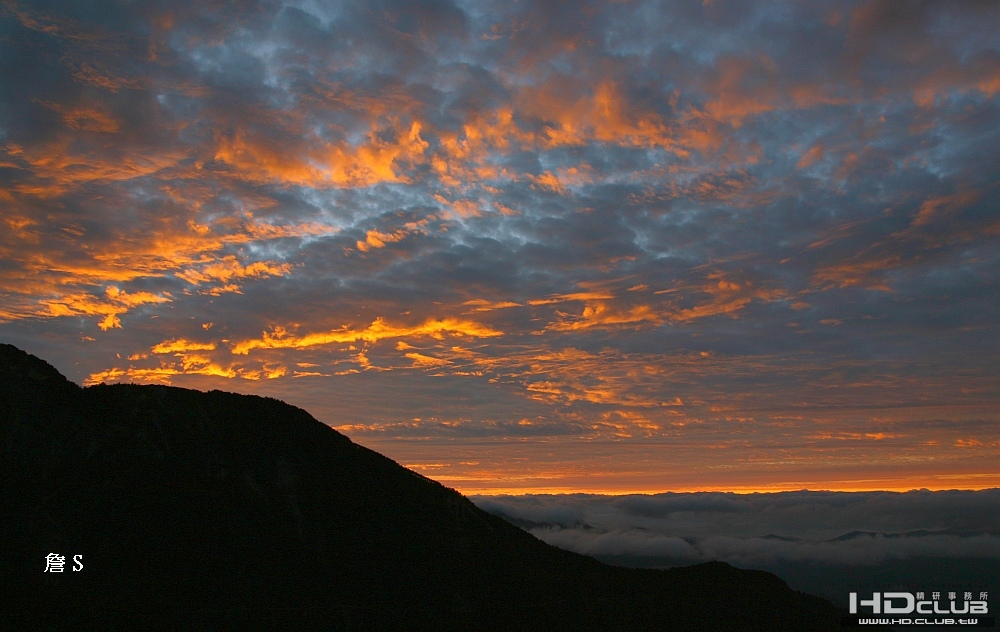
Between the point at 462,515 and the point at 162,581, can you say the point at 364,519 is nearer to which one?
the point at 462,515

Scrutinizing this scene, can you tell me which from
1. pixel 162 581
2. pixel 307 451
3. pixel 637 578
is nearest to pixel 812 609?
pixel 637 578

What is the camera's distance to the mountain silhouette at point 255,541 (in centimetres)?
12281

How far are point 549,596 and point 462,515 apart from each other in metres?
30.6

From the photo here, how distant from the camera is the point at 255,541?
145750 mm

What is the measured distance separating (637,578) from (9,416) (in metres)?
141

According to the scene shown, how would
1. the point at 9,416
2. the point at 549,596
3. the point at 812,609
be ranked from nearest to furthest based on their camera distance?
the point at 9,416, the point at 549,596, the point at 812,609

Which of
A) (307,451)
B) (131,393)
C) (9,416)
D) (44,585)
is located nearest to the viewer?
(44,585)

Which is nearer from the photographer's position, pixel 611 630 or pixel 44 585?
pixel 44 585

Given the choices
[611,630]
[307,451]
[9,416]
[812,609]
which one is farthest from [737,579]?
[9,416]

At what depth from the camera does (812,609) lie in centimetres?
18900

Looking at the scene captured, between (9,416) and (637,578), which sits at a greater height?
(9,416)

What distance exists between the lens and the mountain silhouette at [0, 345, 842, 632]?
12281 centimetres

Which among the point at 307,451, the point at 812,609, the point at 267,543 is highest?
the point at 307,451

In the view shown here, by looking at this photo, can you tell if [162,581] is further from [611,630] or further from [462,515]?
[611,630]
